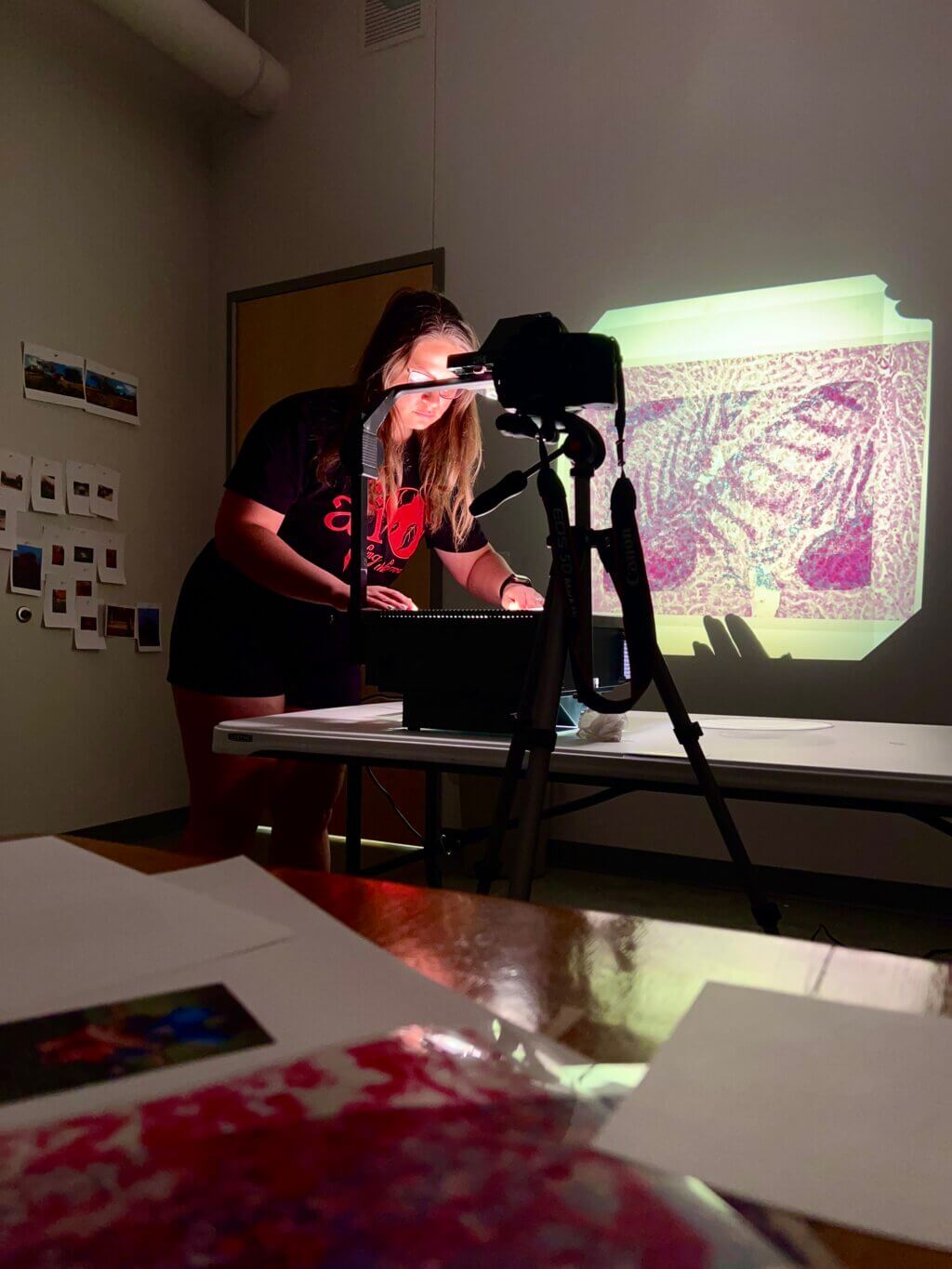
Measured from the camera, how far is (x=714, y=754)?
127 centimetres

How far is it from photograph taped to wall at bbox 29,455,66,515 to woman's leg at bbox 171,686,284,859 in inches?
76.5

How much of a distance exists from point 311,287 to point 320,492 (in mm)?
2398

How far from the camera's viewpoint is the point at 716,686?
3.08 meters

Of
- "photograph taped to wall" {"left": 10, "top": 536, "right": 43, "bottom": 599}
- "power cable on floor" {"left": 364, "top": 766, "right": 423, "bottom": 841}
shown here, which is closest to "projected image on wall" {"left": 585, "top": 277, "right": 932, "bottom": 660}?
"power cable on floor" {"left": 364, "top": 766, "right": 423, "bottom": 841}

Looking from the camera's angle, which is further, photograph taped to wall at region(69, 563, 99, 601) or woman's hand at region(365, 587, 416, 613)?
photograph taped to wall at region(69, 563, 99, 601)

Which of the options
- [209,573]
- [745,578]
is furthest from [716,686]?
[209,573]

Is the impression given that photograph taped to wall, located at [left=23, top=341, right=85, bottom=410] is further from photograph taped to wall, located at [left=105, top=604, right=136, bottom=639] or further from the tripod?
the tripod

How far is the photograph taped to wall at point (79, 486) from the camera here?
137 inches

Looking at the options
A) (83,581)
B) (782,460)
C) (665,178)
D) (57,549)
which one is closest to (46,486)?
(57,549)

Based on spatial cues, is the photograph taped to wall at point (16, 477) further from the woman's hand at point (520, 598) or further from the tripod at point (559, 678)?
the tripod at point (559, 678)

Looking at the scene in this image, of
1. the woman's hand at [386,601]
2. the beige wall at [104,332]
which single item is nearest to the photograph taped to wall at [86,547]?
the beige wall at [104,332]

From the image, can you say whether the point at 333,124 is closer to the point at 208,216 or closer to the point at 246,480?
the point at 208,216

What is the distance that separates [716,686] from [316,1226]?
3015mm

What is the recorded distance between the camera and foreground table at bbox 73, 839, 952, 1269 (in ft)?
1.03
